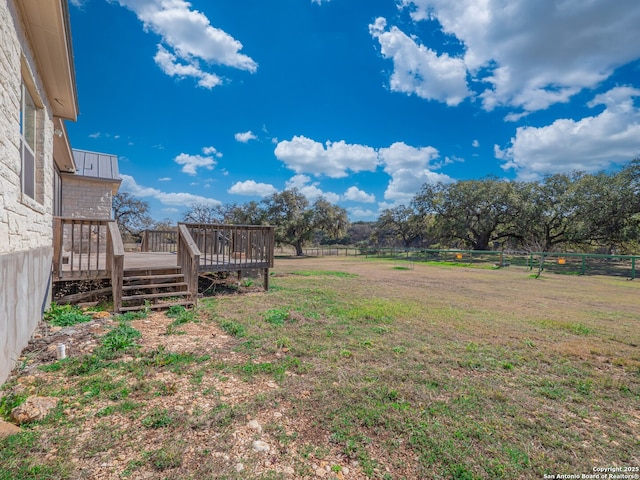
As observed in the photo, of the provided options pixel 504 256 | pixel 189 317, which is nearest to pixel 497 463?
Answer: pixel 189 317

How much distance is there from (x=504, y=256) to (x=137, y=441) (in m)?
25.2

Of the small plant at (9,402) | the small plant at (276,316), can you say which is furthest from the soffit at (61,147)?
the small plant at (276,316)

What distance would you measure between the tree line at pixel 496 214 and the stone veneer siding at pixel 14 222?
2579cm

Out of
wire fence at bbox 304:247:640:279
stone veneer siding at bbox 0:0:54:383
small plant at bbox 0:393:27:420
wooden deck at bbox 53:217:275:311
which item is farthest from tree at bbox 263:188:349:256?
small plant at bbox 0:393:27:420

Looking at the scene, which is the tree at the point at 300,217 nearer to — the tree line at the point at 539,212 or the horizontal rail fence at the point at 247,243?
the tree line at the point at 539,212

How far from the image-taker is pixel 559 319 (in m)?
6.15

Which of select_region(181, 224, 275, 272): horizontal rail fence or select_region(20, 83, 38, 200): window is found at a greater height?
select_region(20, 83, 38, 200): window

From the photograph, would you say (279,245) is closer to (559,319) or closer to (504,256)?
(504,256)

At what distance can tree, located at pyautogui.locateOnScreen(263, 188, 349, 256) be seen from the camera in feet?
110

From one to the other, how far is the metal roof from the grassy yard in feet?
26.5

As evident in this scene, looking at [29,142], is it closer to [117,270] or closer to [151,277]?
[117,270]

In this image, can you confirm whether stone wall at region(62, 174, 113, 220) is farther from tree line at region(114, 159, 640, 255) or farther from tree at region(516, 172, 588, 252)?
tree at region(516, 172, 588, 252)

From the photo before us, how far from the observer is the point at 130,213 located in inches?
1070

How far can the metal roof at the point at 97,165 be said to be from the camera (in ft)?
33.9
